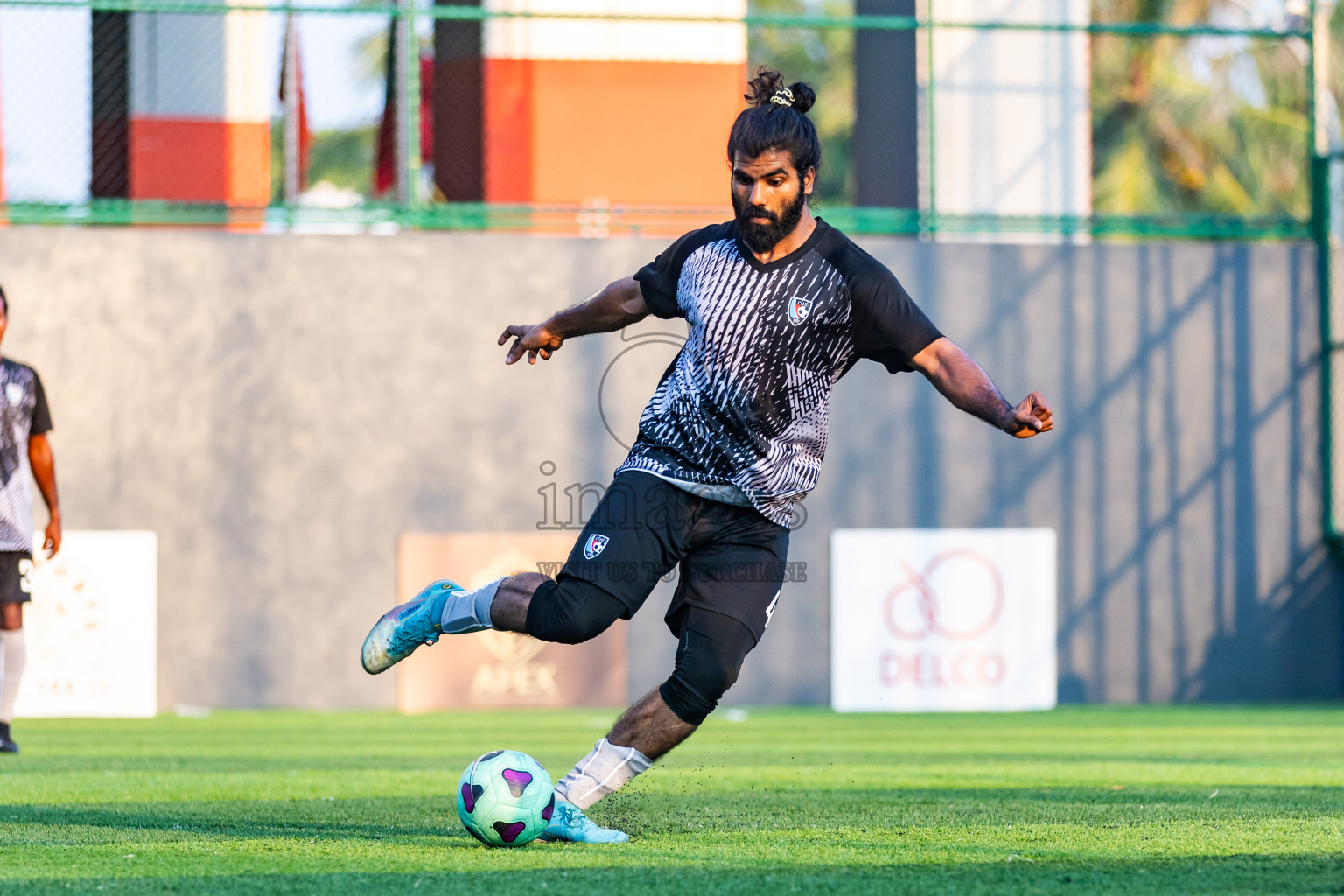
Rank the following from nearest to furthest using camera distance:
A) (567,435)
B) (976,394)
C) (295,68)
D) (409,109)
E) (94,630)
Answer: (976,394), (94,630), (567,435), (409,109), (295,68)

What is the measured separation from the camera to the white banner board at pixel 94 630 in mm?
11734

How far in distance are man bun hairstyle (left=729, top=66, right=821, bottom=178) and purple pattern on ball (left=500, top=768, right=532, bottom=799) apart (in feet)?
6.33

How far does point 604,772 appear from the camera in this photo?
195 inches

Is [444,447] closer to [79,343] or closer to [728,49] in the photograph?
[79,343]

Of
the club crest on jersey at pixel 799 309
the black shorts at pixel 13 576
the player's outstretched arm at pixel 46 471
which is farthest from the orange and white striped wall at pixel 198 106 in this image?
the club crest on jersey at pixel 799 309

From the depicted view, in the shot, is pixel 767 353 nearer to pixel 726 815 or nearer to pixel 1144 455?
pixel 726 815

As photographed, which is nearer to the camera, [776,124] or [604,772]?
[776,124]

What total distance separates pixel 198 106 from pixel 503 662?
249 inches

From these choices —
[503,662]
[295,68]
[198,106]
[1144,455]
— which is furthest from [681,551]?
[198,106]

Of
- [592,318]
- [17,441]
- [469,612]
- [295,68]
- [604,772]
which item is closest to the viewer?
[469,612]

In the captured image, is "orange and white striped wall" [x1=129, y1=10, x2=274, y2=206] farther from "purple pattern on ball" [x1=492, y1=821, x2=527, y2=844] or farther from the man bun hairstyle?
"purple pattern on ball" [x1=492, y1=821, x2=527, y2=844]

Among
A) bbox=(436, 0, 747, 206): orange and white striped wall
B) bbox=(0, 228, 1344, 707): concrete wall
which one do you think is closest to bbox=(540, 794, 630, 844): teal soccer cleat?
bbox=(0, 228, 1344, 707): concrete wall

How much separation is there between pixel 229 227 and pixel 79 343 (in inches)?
66.3

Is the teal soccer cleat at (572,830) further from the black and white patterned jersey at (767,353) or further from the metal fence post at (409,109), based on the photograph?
the metal fence post at (409,109)
